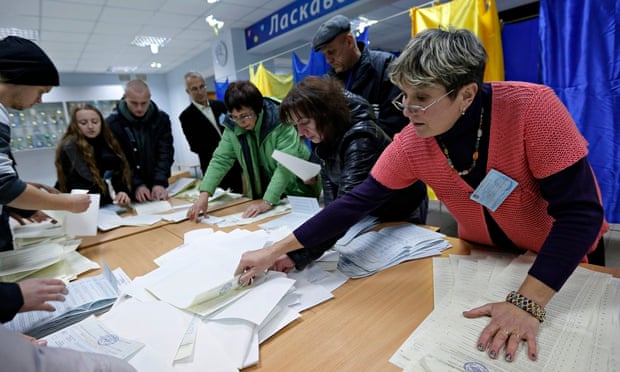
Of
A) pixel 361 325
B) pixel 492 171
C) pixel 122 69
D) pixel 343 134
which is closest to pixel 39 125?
pixel 122 69

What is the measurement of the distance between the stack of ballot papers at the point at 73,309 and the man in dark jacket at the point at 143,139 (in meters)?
1.13

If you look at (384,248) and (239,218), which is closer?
(384,248)

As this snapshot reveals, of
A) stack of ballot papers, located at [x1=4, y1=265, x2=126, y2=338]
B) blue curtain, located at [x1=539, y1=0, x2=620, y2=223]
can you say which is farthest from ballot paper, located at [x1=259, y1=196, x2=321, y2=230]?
blue curtain, located at [x1=539, y1=0, x2=620, y2=223]

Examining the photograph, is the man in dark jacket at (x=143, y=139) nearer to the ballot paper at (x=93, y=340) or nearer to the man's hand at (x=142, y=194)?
the man's hand at (x=142, y=194)

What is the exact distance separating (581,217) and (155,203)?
192 centimetres

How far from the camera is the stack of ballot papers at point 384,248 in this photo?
911mm

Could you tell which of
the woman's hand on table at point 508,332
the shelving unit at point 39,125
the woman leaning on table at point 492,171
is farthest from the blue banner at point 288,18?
the shelving unit at point 39,125

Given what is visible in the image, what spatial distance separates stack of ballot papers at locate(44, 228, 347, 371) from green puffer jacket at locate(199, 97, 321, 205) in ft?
2.38

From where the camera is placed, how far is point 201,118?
2.62 m

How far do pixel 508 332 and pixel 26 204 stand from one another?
1390 millimetres

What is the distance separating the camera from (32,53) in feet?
3.44

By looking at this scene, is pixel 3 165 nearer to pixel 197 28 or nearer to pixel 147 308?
pixel 147 308

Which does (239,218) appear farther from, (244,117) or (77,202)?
(77,202)

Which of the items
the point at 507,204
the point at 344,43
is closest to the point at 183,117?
the point at 344,43
